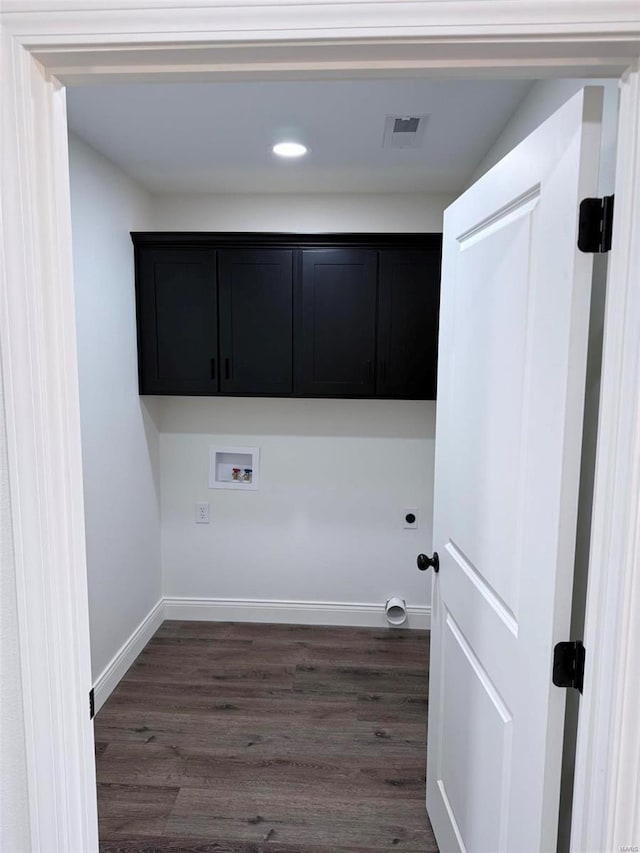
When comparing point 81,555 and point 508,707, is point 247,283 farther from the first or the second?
point 508,707

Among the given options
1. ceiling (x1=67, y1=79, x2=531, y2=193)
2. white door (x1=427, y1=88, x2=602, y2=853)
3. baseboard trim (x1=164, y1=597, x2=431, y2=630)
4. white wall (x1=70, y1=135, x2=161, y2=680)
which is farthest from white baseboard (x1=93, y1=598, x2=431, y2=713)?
ceiling (x1=67, y1=79, x2=531, y2=193)

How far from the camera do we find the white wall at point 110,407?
2326mm

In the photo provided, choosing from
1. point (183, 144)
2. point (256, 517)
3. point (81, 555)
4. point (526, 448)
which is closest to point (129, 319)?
point (183, 144)

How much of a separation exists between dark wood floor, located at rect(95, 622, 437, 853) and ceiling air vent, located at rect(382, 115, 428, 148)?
263 centimetres

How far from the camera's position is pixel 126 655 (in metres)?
2.80

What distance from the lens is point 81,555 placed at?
3.18 ft

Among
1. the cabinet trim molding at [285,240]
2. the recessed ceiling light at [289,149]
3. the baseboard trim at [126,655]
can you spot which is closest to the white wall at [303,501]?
the baseboard trim at [126,655]

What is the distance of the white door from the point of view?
0.94 meters

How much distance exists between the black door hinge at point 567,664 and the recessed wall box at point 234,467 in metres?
2.44

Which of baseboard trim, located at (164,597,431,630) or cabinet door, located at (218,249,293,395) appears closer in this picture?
cabinet door, located at (218,249,293,395)

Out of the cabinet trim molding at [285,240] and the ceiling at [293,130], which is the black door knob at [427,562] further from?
the cabinet trim molding at [285,240]

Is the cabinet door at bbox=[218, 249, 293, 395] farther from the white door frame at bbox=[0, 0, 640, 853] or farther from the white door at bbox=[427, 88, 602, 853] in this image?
the white door frame at bbox=[0, 0, 640, 853]

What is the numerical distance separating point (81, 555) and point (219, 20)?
0.93m

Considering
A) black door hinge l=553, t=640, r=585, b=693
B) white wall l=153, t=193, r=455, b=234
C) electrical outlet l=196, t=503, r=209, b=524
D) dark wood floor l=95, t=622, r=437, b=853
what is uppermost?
white wall l=153, t=193, r=455, b=234
